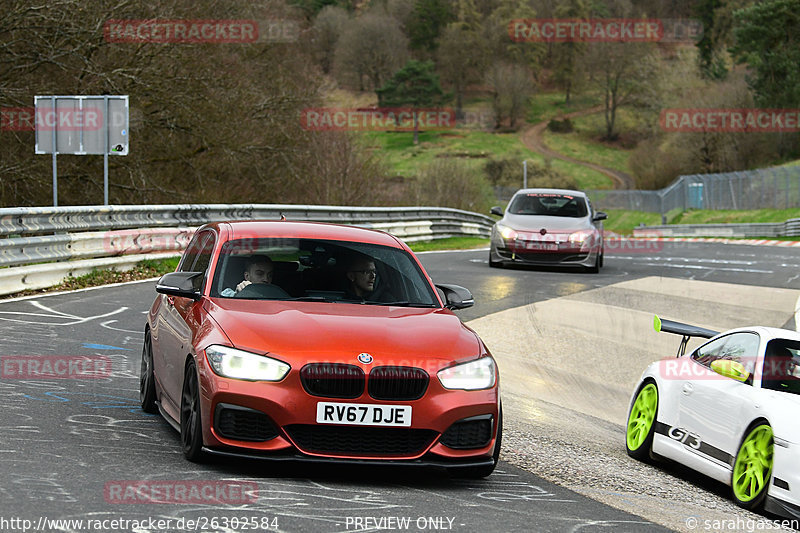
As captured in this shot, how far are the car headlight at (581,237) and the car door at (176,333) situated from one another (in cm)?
1472

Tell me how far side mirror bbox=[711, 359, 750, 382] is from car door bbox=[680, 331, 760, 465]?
0.04m

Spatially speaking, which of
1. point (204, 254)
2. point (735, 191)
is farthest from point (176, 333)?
point (735, 191)

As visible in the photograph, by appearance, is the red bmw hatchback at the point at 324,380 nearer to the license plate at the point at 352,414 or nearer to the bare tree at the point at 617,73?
the license plate at the point at 352,414

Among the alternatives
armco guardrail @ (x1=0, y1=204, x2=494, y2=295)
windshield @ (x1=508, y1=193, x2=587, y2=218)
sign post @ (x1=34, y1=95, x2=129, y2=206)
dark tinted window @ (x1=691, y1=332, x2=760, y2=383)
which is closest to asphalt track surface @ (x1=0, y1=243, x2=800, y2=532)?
dark tinted window @ (x1=691, y1=332, x2=760, y2=383)

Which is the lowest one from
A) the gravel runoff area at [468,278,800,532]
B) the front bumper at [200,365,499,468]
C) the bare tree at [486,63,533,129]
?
the gravel runoff area at [468,278,800,532]

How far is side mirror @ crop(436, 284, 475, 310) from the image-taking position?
24.7 ft

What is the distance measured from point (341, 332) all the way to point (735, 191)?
63.6 m

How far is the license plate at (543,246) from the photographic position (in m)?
22.3

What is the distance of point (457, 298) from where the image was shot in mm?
7617

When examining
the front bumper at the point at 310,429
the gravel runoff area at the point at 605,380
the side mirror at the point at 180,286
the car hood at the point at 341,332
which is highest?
the side mirror at the point at 180,286

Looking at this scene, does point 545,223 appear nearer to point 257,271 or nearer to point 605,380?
point 605,380

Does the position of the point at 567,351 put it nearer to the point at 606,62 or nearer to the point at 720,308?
the point at 720,308

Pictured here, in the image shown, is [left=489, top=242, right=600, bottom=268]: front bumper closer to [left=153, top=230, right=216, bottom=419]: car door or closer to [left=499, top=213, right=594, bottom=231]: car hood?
[left=499, top=213, right=594, bottom=231]: car hood

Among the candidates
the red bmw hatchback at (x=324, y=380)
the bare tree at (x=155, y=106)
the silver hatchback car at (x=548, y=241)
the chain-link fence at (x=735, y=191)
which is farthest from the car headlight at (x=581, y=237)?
the chain-link fence at (x=735, y=191)
